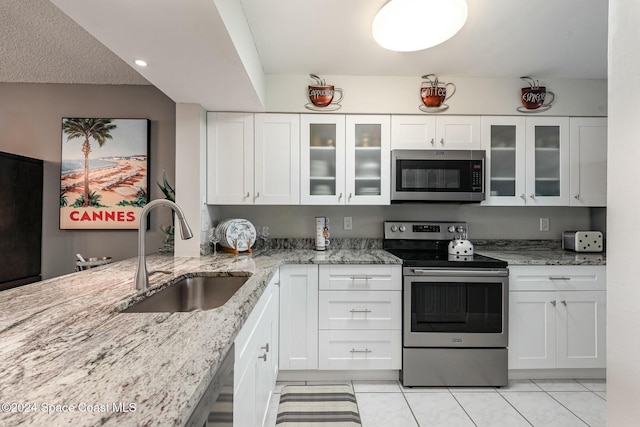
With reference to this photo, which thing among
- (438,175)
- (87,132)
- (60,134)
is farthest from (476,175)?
(60,134)

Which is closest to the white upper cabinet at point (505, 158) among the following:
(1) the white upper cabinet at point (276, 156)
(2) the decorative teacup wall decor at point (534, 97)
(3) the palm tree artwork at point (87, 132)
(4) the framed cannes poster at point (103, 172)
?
(2) the decorative teacup wall decor at point (534, 97)

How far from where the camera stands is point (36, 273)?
285 cm

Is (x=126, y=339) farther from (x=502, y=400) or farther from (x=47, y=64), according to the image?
(x=47, y=64)

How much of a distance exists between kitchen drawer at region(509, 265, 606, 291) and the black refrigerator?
3.97m

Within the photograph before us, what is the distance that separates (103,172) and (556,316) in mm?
3910

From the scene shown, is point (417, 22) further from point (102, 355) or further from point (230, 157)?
point (102, 355)

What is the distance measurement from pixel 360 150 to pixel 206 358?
2222mm

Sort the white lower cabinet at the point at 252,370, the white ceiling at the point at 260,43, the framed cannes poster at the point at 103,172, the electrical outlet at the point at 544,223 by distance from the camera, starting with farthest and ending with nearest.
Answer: the electrical outlet at the point at 544,223, the framed cannes poster at the point at 103,172, the white ceiling at the point at 260,43, the white lower cabinet at the point at 252,370

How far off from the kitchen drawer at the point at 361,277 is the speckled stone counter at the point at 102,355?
101cm

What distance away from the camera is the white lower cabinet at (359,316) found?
2.30m

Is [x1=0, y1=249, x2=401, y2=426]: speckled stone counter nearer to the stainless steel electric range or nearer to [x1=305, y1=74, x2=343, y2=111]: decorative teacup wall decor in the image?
the stainless steel electric range

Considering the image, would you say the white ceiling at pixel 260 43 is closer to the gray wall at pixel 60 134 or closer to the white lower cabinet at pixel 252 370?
the gray wall at pixel 60 134

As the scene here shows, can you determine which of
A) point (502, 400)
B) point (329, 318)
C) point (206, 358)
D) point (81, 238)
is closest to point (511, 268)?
point (502, 400)

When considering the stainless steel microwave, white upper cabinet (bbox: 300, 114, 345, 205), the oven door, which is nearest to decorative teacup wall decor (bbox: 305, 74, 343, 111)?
white upper cabinet (bbox: 300, 114, 345, 205)
